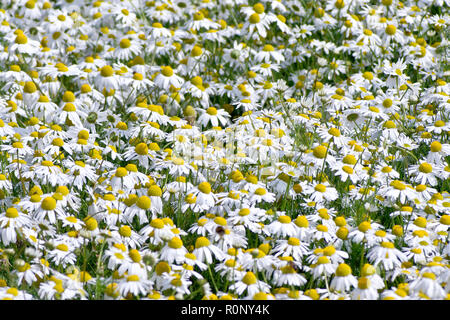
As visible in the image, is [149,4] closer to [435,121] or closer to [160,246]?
[435,121]

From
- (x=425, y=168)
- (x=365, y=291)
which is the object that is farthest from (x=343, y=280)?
(x=425, y=168)

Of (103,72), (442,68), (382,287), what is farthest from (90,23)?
(382,287)

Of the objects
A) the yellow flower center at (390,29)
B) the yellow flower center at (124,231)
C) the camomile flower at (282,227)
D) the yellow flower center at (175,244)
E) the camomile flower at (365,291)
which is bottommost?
the camomile flower at (365,291)

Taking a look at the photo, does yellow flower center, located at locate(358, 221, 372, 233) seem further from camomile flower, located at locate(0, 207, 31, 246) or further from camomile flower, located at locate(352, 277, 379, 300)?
camomile flower, located at locate(0, 207, 31, 246)

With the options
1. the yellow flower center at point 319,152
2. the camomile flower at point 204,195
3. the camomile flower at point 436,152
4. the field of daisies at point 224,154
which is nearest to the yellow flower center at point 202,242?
the field of daisies at point 224,154

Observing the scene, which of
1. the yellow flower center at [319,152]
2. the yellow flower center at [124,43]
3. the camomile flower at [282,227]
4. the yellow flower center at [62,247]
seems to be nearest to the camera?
the yellow flower center at [62,247]

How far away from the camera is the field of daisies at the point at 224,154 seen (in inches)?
160

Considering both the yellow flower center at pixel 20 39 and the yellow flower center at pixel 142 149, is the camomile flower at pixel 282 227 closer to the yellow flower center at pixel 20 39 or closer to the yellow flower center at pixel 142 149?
the yellow flower center at pixel 142 149

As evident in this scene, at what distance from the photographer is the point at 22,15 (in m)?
7.98

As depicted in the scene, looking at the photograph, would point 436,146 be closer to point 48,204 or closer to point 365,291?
point 365,291

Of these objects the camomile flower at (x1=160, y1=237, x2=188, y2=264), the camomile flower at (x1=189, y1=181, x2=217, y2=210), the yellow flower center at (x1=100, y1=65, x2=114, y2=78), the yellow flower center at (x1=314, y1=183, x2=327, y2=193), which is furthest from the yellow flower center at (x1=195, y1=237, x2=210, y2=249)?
the yellow flower center at (x1=100, y1=65, x2=114, y2=78)

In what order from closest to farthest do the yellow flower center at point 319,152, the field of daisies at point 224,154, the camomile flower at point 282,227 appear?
the field of daisies at point 224,154, the camomile flower at point 282,227, the yellow flower center at point 319,152

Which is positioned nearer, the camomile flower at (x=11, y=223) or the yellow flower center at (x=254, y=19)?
the camomile flower at (x=11, y=223)

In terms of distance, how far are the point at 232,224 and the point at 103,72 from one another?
A: 253 cm
